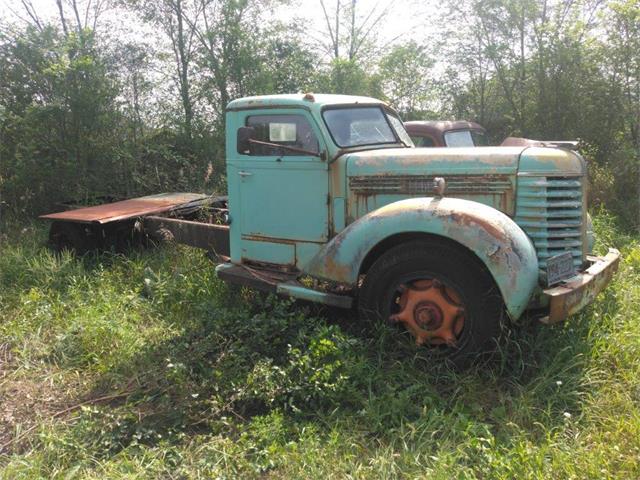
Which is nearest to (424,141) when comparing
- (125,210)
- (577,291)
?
(125,210)

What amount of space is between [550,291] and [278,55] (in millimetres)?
9024

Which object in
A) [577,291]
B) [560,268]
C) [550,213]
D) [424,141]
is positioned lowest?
[577,291]

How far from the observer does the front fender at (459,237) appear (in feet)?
10.6

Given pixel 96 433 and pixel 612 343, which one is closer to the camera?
pixel 96 433

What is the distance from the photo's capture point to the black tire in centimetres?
342

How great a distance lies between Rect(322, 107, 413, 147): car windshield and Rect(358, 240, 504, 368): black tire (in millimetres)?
1166

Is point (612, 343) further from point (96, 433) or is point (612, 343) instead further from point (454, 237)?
point (96, 433)

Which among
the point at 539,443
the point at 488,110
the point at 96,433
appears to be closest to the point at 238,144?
the point at 96,433

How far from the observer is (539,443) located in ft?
9.31

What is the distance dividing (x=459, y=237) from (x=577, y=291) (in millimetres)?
801

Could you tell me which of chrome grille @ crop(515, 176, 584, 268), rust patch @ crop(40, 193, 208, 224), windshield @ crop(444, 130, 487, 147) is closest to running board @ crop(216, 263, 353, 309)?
chrome grille @ crop(515, 176, 584, 268)

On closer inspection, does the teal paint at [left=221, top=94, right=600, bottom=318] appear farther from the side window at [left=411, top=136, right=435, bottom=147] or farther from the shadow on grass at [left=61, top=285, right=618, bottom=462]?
the side window at [left=411, top=136, right=435, bottom=147]

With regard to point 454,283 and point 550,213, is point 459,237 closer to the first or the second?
point 454,283

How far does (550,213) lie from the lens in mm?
3605
